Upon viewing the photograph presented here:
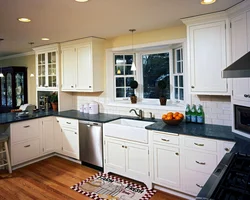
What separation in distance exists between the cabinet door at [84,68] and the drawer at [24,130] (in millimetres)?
1110

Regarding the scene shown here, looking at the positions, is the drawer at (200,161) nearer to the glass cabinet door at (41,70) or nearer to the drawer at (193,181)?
the drawer at (193,181)

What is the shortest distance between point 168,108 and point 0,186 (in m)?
2.88

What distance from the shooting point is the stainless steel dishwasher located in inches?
138

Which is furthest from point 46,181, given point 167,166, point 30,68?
point 30,68

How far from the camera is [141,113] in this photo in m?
3.67

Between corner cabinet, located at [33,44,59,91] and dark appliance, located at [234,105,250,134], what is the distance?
352 centimetres

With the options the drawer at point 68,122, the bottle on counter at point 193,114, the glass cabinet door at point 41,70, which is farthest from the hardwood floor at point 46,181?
the glass cabinet door at point 41,70

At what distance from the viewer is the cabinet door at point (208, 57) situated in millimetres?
2635

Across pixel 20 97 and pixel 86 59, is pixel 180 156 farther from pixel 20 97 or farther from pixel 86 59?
pixel 20 97

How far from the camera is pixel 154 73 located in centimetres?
394

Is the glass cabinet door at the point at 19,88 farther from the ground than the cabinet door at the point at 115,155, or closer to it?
A: farther from the ground

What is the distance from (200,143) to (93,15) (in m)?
2.07

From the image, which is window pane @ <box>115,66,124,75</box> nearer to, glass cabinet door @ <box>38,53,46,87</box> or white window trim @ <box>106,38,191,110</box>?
white window trim @ <box>106,38,191,110</box>

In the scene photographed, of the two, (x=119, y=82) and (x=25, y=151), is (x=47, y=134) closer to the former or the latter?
(x=25, y=151)
